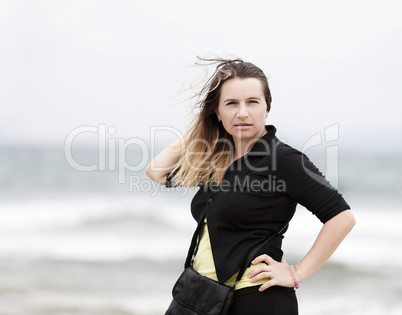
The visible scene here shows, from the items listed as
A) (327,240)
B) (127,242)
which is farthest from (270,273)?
(127,242)

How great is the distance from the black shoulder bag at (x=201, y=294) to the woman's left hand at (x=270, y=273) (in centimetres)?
4

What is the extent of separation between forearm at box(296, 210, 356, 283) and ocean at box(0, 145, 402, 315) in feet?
13.1

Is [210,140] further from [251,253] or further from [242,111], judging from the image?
[251,253]

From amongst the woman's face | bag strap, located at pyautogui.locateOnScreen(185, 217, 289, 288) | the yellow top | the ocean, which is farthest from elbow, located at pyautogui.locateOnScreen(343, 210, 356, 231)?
the ocean

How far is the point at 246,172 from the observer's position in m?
2.30

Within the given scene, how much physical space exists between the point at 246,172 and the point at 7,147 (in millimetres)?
20617

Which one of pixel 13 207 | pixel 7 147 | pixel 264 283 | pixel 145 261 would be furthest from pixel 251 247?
pixel 7 147

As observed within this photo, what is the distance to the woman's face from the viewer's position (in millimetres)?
2398

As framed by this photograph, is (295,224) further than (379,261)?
Yes

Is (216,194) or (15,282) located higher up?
(216,194)

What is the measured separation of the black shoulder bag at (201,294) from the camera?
222cm

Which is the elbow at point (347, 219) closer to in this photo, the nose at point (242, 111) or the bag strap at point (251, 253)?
the bag strap at point (251, 253)

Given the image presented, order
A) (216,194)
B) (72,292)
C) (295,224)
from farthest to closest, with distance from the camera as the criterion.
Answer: (295,224) → (72,292) → (216,194)

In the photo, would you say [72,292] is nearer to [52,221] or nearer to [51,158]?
[52,221]
